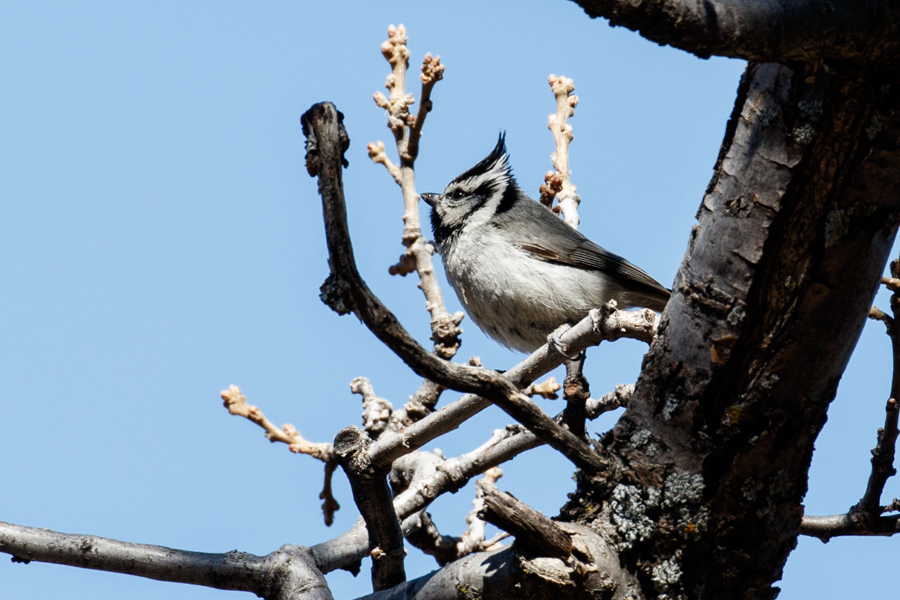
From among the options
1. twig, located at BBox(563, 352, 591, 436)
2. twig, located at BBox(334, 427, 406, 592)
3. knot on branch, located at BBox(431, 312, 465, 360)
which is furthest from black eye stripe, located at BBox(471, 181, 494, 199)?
twig, located at BBox(334, 427, 406, 592)


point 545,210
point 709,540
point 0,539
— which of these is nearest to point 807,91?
point 709,540

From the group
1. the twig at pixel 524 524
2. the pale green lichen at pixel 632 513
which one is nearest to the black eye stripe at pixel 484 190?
the pale green lichen at pixel 632 513

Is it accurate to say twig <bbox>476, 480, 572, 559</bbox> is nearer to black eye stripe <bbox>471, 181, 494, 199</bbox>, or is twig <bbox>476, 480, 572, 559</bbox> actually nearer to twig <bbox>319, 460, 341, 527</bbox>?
twig <bbox>319, 460, 341, 527</bbox>

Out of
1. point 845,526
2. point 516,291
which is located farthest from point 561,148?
point 845,526

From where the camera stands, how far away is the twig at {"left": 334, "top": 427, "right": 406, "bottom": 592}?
10.3 feet

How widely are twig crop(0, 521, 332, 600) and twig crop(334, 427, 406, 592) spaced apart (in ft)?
0.87

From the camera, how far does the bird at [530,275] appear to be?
18.0 ft

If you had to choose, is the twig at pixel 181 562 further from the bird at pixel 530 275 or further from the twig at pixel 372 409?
the bird at pixel 530 275

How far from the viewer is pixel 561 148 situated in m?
5.53

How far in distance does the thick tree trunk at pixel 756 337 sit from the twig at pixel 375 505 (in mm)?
745

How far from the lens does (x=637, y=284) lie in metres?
5.64

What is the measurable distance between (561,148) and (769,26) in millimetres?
3554

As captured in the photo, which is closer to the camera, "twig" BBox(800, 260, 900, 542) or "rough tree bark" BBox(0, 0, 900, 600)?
"rough tree bark" BBox(0, 0, 900, 600)

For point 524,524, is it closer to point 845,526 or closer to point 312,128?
point 312,128
